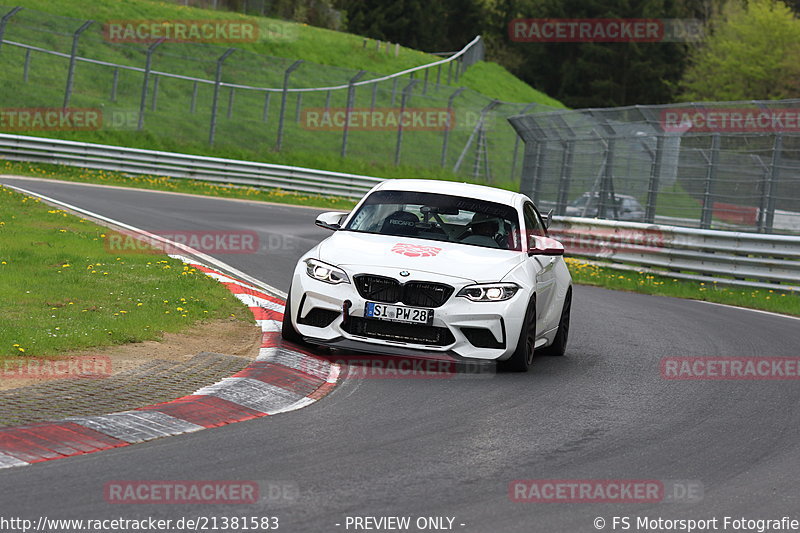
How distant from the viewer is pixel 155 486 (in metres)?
5.36

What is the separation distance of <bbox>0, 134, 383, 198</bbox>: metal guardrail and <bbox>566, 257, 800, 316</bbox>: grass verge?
48.1 feet

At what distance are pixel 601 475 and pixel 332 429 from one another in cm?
163

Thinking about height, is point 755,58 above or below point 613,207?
above

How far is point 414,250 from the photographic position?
9.45 meters

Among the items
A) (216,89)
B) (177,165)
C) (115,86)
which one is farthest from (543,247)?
(115,86)

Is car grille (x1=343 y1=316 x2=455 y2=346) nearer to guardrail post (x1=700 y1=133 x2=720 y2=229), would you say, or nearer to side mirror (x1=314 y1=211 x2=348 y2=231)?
side mirror (x1=314 y1=211 x2=348 y2=231)

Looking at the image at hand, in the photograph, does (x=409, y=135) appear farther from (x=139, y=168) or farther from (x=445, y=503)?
(x=445, y=503)

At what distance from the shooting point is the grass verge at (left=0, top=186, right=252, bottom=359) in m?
8.75

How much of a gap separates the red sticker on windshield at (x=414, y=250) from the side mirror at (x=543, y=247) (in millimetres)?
1003

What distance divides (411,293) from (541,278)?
1544 mm

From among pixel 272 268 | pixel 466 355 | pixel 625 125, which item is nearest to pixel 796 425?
pixel 466 355

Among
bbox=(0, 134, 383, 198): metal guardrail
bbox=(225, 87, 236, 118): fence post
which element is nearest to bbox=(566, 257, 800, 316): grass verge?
bbox=(0, 134, 383, 198): metal guardrail

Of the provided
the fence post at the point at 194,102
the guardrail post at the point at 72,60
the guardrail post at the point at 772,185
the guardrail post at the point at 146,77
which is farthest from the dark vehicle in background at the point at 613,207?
the fence post at the point at 194,102

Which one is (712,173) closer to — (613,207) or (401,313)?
(613,207)
